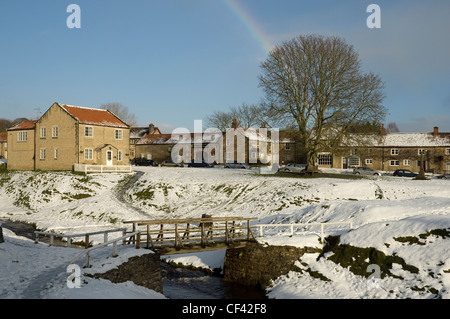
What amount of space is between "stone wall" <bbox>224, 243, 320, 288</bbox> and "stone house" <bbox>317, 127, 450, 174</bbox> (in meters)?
49.6

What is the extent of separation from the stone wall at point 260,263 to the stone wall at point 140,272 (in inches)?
214

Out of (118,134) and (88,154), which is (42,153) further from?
(118,134)

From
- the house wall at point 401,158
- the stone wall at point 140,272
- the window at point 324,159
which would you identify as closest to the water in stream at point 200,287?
the stone wall at point 140,272

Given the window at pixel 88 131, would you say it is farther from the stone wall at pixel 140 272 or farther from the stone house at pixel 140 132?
the stone house at pixel 140 132

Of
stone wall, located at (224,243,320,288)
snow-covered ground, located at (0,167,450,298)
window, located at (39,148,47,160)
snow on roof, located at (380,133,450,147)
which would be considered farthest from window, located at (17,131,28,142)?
snow on roof, located at (380,133,450,147)

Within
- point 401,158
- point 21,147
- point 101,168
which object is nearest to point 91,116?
point 101,168

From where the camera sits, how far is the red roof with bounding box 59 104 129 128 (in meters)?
51.6

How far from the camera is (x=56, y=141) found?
170ft

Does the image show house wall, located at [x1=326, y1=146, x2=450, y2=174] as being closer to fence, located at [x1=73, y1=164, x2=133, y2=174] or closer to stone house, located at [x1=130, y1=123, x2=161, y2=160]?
fence, located at [x1=73, y1=164, x2=133, y2=174]

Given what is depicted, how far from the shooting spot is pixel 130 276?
14.5m

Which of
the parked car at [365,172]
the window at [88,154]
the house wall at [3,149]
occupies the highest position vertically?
the house wall at [3,149]

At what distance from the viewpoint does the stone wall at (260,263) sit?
19.0 m
